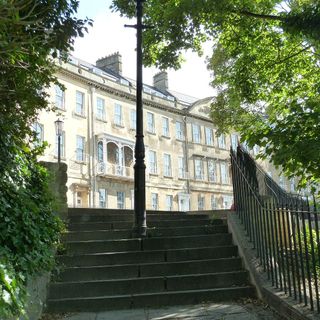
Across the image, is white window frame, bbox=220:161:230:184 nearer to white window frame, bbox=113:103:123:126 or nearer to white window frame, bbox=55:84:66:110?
white window frame, bbox=113:103:123:126

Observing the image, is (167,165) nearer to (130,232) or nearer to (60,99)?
(60,99)

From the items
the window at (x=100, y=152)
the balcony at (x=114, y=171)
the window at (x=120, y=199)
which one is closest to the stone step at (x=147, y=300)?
the balcony at (x=114, y=171)

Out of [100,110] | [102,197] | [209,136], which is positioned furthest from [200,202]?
[100,110]

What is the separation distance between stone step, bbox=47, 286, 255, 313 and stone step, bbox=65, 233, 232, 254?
129cm

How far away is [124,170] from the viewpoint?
3425 cm

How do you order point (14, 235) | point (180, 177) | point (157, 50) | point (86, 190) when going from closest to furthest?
point (14, 235)
point (157, 50)
point (86, 190)
point (180, 177)

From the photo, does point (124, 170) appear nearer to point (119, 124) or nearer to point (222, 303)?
point (119, 124)

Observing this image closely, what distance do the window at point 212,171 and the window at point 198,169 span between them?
4.09ft

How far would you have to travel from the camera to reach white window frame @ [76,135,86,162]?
1214 inches

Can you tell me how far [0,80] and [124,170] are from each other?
94.3 feet

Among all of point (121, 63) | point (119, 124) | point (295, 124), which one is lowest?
point (295, 124)

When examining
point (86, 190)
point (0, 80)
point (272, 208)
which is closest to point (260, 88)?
point (272, 208)

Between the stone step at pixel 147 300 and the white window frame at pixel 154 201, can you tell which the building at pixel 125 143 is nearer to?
the white window frame at pixel 154 201

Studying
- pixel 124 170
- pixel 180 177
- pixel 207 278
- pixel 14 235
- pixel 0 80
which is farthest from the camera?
pixel 180 177
